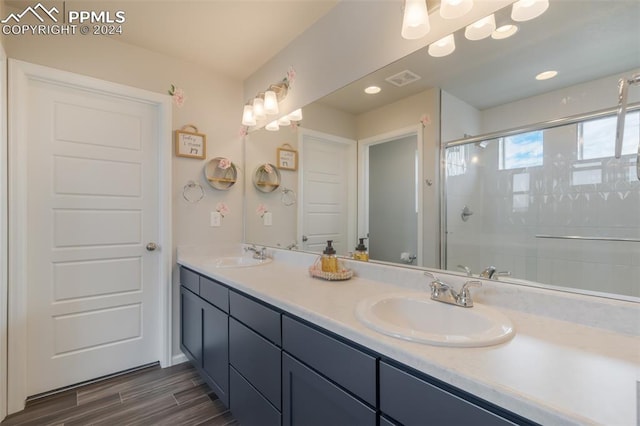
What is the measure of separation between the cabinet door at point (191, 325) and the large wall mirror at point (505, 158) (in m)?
1.05

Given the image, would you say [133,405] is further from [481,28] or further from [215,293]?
[481,28]

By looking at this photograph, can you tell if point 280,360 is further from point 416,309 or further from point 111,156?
point 111,156

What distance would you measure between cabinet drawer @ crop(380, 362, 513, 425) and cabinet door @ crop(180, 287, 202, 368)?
1.49 meters

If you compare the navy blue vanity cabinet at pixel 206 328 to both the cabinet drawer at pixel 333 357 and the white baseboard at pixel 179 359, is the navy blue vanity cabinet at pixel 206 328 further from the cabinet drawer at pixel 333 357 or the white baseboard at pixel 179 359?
the cabinet drawer at pixel 333 357

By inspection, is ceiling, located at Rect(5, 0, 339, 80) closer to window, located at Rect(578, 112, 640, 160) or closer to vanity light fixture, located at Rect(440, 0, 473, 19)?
vanity light fixture, located at Rect(440, 0, 473, 19)

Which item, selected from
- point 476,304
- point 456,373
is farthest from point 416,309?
point 456,373

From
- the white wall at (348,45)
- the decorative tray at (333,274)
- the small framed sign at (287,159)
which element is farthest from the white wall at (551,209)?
the small framed sign at (287,159)

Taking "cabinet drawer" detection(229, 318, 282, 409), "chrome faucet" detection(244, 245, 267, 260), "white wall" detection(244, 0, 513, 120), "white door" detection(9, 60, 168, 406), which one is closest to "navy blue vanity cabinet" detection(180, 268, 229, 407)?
"cabinet drawer" detection(229, 318, 282, 409)

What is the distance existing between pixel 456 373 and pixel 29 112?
258 centimetres

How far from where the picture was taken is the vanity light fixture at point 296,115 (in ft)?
6.86

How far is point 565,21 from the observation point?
995mm

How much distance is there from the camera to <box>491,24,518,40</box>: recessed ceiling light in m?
1.09

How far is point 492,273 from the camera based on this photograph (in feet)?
3.72

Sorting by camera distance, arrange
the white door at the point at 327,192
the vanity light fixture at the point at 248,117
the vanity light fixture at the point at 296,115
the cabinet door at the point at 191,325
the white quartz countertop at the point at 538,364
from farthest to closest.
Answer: the vanity light fixture at the point at 248,117 → the vanity light fixture at the point at 296,115 → the cabinet door at the point at 191,325 → the white door at the point at 327,192 → the white quartz countertop at the point at 538,364
